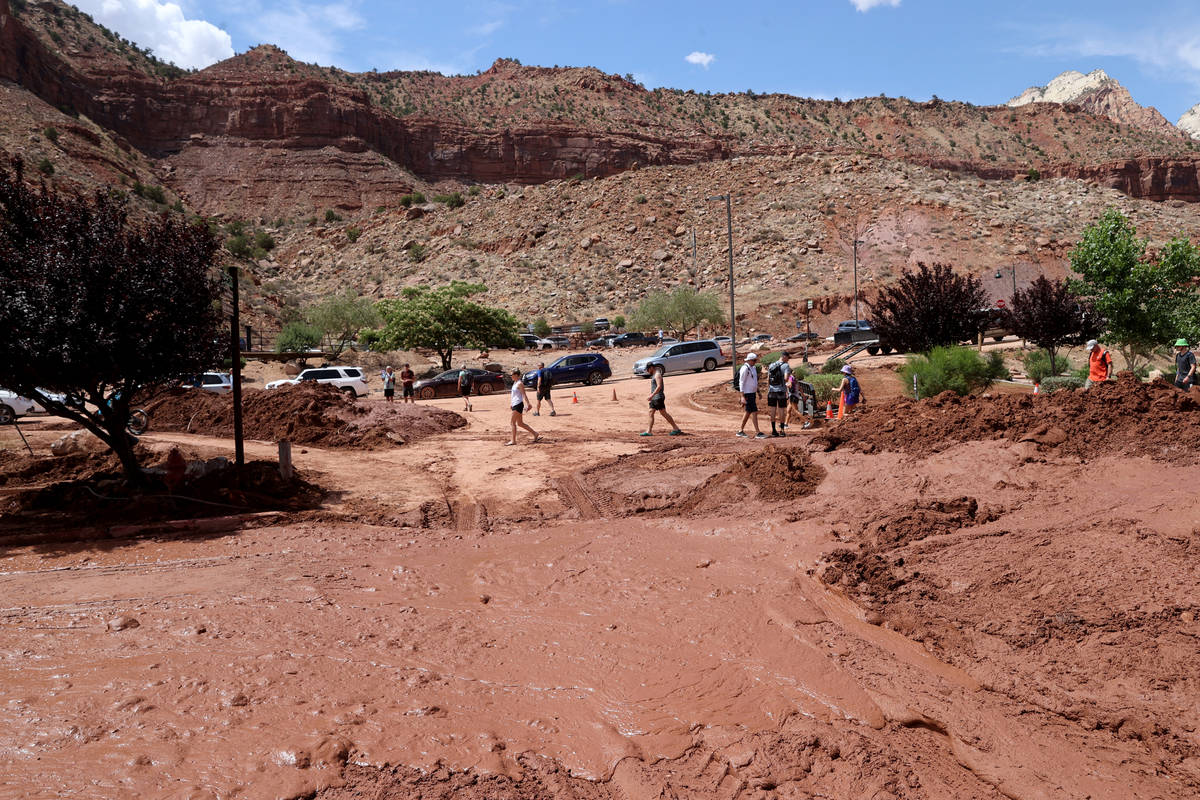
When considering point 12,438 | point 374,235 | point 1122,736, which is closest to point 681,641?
point 1122,736

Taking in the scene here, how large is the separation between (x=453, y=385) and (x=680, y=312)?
27272mm

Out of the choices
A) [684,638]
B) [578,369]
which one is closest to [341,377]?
[578,369]

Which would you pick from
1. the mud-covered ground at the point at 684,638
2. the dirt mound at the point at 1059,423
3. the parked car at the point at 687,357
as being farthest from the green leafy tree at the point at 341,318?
the dirt mound at the point at 1059,423

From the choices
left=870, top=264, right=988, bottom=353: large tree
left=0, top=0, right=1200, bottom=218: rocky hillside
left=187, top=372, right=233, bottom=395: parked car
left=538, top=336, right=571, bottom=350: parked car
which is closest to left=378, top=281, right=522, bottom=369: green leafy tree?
left=538, top=336, right=571, bottom=350: parked car

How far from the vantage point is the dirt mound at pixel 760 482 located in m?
10.5

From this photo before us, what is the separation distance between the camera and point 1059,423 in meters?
10.1

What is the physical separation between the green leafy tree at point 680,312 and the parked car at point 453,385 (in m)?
24.6

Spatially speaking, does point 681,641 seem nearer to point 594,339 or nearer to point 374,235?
point 594,339

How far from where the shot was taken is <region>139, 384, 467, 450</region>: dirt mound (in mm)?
17797

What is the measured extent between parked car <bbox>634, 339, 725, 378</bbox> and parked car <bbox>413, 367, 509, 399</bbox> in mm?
6641

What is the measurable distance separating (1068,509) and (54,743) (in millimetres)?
9175

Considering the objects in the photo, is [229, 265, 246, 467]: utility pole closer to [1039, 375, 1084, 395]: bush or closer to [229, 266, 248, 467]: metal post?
[229, 266, 248, 467]: metal post

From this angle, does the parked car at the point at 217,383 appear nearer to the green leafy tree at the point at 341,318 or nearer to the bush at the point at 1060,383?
the green leafy tree at the point at 341,318

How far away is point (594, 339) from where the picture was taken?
53719 mm
